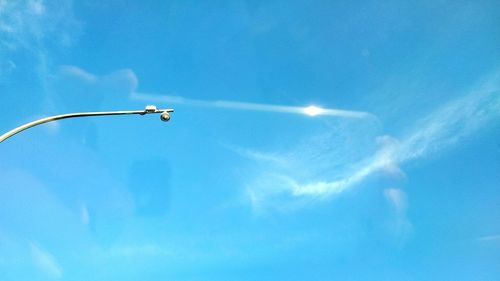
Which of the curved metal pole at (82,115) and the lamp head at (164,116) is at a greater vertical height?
the lamp head at (164,116)

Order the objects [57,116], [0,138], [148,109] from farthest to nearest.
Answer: [148,109]
[57,116]
[0,138]

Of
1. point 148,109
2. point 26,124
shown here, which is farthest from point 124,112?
point 26,124

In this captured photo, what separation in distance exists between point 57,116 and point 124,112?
2.03 meters

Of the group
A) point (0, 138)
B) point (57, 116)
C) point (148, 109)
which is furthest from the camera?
point (148, 109)

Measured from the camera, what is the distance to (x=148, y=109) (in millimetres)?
13023

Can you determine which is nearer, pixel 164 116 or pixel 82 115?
pixel 82 115

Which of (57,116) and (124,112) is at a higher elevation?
(124,112)

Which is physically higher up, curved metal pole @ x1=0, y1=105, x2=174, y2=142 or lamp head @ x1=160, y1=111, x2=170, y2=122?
lamp head @ x1=160, y1=111, x2=170, y2=122

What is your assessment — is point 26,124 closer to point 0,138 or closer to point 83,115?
point 0,138

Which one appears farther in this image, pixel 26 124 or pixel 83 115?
pixel 83 115

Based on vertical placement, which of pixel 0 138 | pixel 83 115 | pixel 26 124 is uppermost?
pixel 83 115

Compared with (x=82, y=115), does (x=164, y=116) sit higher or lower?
higher

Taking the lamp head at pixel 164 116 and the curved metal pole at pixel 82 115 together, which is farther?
the lamp head at pixel 164 116

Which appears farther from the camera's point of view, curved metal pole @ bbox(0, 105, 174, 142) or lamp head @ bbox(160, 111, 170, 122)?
lamp head @ bbox(160, 111, 170, 122)
